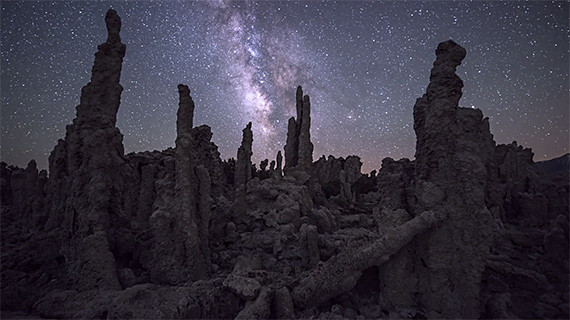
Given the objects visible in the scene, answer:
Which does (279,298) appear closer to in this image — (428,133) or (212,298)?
(212,298)

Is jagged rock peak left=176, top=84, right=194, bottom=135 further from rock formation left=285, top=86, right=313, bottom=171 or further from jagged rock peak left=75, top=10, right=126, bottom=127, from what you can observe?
rock formation left=285, top=86, right=313, bottom=171

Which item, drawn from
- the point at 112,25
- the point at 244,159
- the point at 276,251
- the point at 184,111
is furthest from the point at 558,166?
the point at 112,25

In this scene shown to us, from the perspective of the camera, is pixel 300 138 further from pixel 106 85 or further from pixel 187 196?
pixel 106 85

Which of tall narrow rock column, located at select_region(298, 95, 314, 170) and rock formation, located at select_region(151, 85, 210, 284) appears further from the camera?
tall narrow rock column, located at select_region(298, 95, 314, 170)

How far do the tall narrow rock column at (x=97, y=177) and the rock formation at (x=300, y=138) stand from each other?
68.9 feet

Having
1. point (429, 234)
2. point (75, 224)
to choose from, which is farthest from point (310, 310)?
point (75, 224)

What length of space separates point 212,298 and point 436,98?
9.54m

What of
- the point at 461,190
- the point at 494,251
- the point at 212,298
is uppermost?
the point at 461,190

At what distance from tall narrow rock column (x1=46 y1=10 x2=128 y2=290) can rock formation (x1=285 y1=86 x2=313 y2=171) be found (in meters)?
21.0

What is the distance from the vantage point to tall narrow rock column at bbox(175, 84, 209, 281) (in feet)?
32.7

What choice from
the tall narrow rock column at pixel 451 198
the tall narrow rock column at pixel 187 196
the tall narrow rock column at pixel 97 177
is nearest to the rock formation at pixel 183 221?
the tall narrow rock column at pixel 187 196

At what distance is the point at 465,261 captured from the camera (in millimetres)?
7348

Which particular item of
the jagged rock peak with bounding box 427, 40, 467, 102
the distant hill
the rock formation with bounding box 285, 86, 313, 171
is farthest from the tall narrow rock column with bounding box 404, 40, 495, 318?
the distant hill

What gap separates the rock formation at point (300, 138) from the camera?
29719mm
